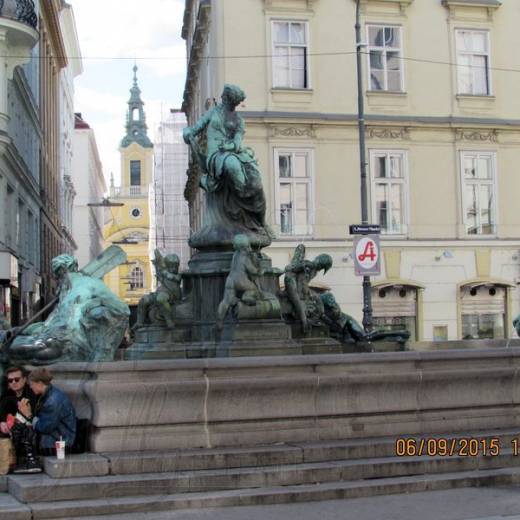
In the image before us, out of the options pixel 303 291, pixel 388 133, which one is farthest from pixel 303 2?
pixel 303 291

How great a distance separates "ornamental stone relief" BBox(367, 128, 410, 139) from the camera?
2930cm

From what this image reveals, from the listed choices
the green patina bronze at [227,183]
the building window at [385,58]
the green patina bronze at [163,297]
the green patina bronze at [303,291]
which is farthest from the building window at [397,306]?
the green patina bronze at [163,297]

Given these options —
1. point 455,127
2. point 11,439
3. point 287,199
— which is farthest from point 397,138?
point 11,439

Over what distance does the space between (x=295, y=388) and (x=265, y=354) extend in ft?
6.34

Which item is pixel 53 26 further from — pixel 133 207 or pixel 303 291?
pixel 133 207

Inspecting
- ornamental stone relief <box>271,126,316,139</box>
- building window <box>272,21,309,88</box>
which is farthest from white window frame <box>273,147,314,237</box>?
building window <box>272,21,309,88</box>

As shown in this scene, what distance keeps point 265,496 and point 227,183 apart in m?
4.67

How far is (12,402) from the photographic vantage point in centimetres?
820

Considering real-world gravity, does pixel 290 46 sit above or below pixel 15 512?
above

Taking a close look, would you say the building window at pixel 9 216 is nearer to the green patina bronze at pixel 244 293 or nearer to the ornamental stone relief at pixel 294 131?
the ornamental stone relief at pixel 294 131

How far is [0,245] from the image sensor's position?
100 feet

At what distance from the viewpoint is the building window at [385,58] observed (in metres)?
29.9

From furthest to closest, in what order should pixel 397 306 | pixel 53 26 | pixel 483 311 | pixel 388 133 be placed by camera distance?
pixel 53 26 → pixel 483 311 → pixel 388 133 → pixel 397 306

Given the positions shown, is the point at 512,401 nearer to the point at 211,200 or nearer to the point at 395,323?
the point at 211,200
